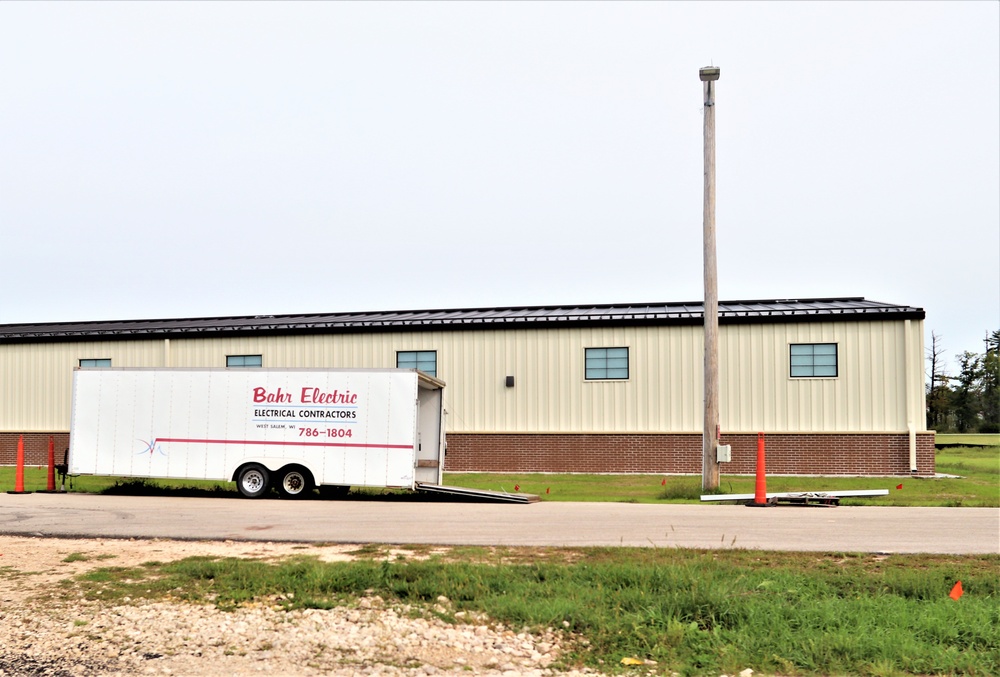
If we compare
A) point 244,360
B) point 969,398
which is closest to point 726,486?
point 244,360

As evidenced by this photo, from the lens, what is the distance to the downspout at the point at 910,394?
85.6 ft

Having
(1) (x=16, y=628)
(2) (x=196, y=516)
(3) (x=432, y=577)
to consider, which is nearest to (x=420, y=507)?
(2) (x=196, y=516)

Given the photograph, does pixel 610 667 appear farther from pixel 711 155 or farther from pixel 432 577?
pixel 711 155

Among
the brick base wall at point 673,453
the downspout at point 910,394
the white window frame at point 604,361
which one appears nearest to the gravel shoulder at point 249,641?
Result: the brick base wall at point 673,453

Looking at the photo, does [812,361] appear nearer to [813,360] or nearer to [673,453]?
[813,360]

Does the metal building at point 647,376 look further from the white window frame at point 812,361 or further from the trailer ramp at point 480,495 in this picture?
the trailer ramp at point 480,495

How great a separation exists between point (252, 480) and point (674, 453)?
1299 centimetres

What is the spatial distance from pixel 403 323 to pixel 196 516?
609 inches

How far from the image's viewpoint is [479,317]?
31359 mm

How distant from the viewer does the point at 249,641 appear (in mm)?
7449

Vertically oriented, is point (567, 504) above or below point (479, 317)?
below

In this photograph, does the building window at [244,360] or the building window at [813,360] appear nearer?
the building window at [813,360]

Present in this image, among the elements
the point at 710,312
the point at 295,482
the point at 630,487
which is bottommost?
the point at 630,487

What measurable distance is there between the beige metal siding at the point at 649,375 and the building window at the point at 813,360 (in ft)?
0.63
